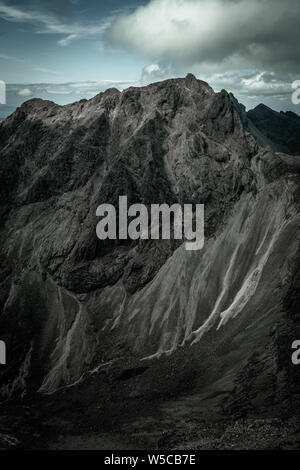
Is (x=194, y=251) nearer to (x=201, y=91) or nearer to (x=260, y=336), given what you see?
(x=260, y=336)

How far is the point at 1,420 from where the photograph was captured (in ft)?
157

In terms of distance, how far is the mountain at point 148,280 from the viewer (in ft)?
136

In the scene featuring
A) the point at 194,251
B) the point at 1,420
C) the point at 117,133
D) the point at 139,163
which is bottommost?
the point at 1,420

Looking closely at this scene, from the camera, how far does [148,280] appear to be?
6688cm

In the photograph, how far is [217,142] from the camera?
7475 centimetres

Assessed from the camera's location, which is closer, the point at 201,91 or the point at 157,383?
the point at 157,383

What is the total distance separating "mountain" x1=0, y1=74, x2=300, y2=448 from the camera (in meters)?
41.4

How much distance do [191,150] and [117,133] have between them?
17.9 metres

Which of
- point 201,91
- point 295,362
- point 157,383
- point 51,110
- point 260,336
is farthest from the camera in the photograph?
point 51,110

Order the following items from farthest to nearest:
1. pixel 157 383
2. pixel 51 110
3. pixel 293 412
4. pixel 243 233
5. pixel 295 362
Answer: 1. pixel 51 110
2. pixel 243 233
3. pixel 157 383
4. pixel 295 362
5. pixel 293 412

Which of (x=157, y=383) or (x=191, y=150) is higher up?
(x=191, y=150)

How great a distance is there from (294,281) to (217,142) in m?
35.6

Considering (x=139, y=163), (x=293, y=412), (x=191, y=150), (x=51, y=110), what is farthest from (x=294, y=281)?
(x=51, y=110)

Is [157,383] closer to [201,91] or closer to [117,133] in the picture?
[117,133]
